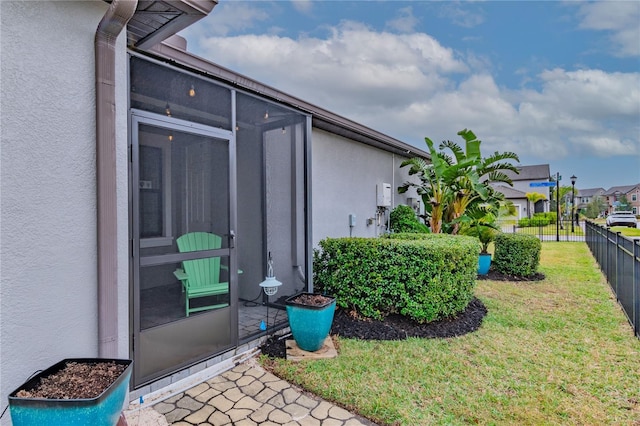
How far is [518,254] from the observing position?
885 centimetres

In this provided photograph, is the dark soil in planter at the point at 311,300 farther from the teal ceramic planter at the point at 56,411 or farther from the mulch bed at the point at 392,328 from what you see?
the teal ceramic planter at the point at 56,411

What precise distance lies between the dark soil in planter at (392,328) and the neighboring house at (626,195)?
6926 cm

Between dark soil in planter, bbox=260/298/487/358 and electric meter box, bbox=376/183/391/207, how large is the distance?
11.7 ft

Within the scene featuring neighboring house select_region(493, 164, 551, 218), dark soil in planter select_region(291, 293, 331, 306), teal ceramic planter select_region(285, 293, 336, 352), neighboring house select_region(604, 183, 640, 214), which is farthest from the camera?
neighboring house select_region(604, 183, 640, 214)

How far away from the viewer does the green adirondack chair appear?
3.45 meters

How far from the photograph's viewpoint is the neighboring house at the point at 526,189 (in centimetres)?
3787

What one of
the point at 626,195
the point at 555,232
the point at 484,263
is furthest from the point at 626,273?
the point at 626,195

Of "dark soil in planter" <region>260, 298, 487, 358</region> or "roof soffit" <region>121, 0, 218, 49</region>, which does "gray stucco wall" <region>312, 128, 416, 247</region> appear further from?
"roof soffit" <region>121, 0, 218, 49</region>

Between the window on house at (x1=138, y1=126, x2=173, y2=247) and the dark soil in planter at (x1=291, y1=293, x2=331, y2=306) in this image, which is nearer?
the window on house at (x1=138, y1=126, x2=173, y2=247)

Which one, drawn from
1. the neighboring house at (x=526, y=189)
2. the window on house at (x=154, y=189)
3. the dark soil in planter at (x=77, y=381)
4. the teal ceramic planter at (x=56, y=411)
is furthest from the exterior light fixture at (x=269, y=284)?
the neighboring house at (x=526, y=189)

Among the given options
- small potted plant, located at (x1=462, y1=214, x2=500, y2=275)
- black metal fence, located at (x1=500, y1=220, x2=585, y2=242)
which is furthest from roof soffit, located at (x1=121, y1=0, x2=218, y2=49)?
black metal fence, located at (x1=500, y1=220, x2=585, y2=242)

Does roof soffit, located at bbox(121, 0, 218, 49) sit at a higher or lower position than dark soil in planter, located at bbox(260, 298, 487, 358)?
higher

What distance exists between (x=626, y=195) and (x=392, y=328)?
278 ft

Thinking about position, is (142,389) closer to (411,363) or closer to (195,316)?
(195,316)
